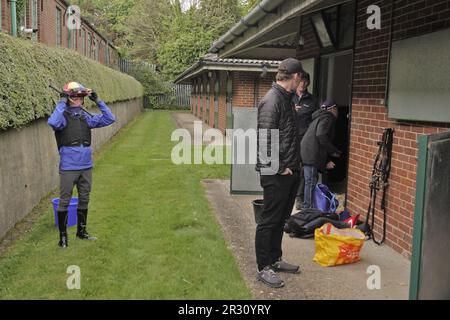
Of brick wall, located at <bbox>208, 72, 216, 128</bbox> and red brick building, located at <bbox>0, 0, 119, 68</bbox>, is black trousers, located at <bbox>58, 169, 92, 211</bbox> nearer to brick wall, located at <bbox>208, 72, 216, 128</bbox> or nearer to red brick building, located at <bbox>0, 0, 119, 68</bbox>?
red brick building, located at <bbox>0, 0, 119, 68</bbox>

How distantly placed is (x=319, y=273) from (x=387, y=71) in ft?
7.45

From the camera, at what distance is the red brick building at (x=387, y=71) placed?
458cm

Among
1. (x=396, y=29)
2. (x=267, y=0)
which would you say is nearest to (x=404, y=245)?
(x=396, y=29)

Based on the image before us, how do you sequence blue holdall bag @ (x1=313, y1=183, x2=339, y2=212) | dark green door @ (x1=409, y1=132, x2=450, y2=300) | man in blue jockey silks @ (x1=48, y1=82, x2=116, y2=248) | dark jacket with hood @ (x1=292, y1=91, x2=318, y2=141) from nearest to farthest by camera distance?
dark green door @ (x1=409, y1=132, x2=450, y2=300)
man in blue jockey silks @ (x1=48, y1=82, x2=116, y2=248)
blue holdall bag @ (x1=313, y1=183, x2=339, y2=212)
dark jacket with hood @ (x1=292, y1=91, x2=318, y2=141)

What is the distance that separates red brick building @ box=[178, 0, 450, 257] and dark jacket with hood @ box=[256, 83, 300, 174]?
3.71 ft

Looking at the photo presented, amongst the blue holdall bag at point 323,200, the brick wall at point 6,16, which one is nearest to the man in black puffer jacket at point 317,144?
the blue holdall bag at point 323,200

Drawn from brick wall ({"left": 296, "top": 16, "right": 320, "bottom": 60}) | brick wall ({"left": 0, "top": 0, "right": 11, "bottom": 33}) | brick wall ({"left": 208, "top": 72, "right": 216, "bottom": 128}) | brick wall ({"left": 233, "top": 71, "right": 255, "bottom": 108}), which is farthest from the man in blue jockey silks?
brick wall ({"left": 208, "top": 72, "right": 216, "bottom": 128})

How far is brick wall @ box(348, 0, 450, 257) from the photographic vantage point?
15.9 ft

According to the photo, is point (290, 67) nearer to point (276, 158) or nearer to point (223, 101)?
point (276, 158)

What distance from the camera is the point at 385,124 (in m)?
5.52

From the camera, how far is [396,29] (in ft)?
17.2

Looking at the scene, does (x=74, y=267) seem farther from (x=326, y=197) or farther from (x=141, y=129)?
(x=141, y=129)

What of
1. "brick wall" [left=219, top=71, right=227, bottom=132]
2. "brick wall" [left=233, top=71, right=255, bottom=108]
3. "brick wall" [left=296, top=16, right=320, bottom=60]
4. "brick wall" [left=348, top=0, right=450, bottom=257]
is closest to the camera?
"brick wall" [left=348, top=0, right=450, bottom=257]

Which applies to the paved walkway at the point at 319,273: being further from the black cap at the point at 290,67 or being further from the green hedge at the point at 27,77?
the green hedge at the point at 27,77
